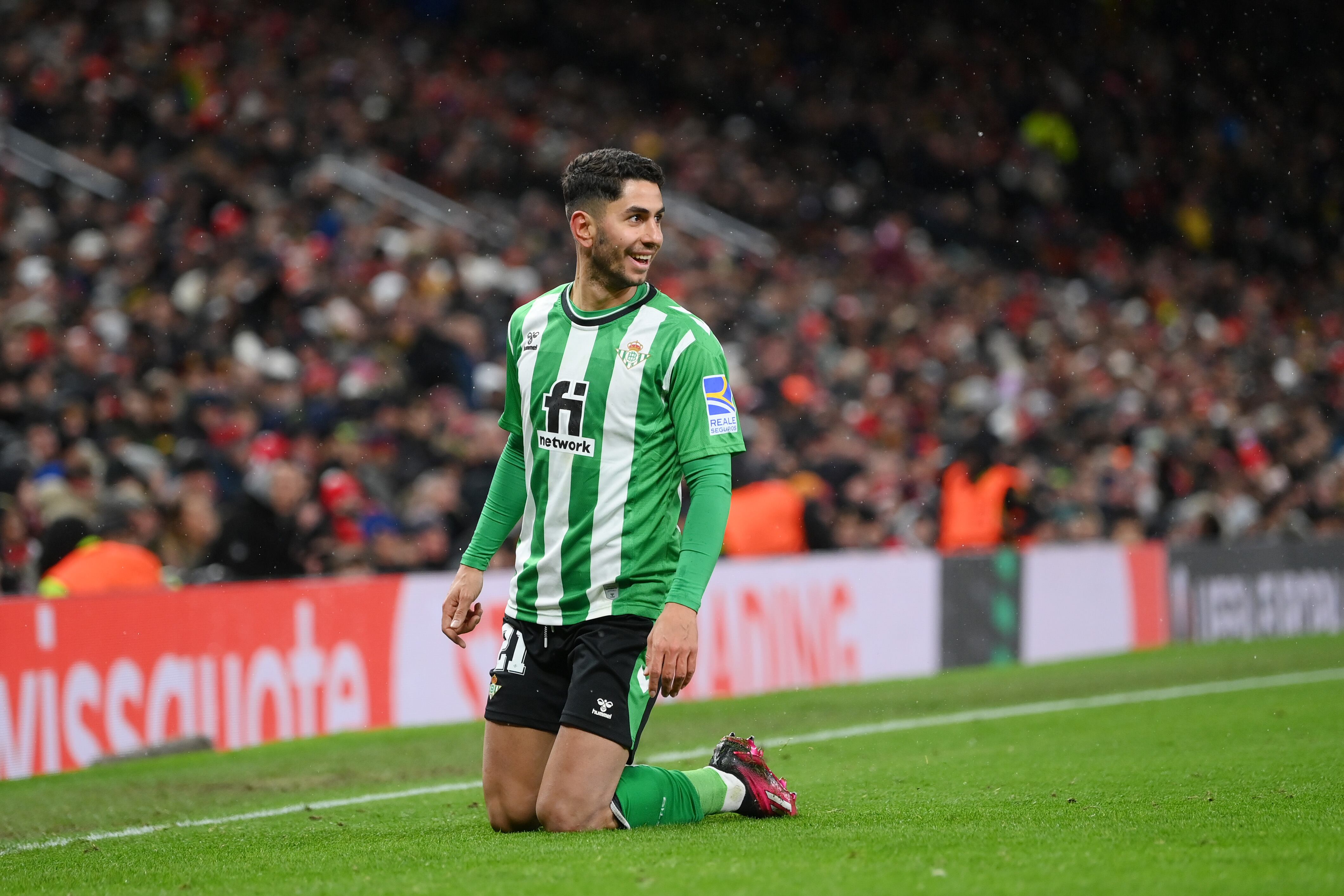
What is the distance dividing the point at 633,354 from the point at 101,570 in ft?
18.2

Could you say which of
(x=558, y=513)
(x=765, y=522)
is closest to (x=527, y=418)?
(x=558, y=513)

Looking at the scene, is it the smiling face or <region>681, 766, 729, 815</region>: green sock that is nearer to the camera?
the smiling face

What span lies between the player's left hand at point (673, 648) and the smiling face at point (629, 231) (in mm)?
1099

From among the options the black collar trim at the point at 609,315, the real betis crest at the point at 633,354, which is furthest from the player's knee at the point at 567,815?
the black collar trim at the point at 609,315

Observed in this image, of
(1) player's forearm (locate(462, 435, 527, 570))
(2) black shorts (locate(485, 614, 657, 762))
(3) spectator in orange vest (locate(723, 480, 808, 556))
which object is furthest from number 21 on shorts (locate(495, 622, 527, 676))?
(3) spectator in orange vest (locate(723, 480, 808, 556))

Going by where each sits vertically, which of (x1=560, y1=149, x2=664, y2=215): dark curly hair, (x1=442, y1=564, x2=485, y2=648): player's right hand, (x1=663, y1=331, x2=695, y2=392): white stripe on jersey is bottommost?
(x1=442, y1=564, x2=485, y2=648): player's right hand

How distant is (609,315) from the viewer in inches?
221

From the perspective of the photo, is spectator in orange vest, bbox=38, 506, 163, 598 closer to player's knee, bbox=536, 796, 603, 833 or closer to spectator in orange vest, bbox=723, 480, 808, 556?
spectator in orange vest, bbox=723, 480, 808, 556

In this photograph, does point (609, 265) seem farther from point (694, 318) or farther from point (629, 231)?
point (694, 318)

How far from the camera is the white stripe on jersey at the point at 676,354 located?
5.44 metres

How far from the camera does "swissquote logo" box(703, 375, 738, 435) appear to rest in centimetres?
530

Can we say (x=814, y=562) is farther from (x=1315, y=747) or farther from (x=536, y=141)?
(x=536, y=141)

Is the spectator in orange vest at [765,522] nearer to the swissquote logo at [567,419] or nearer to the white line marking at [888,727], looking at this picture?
the white line marking at [888,727]

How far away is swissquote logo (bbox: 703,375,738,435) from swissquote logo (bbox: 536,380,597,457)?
424 millimetres
